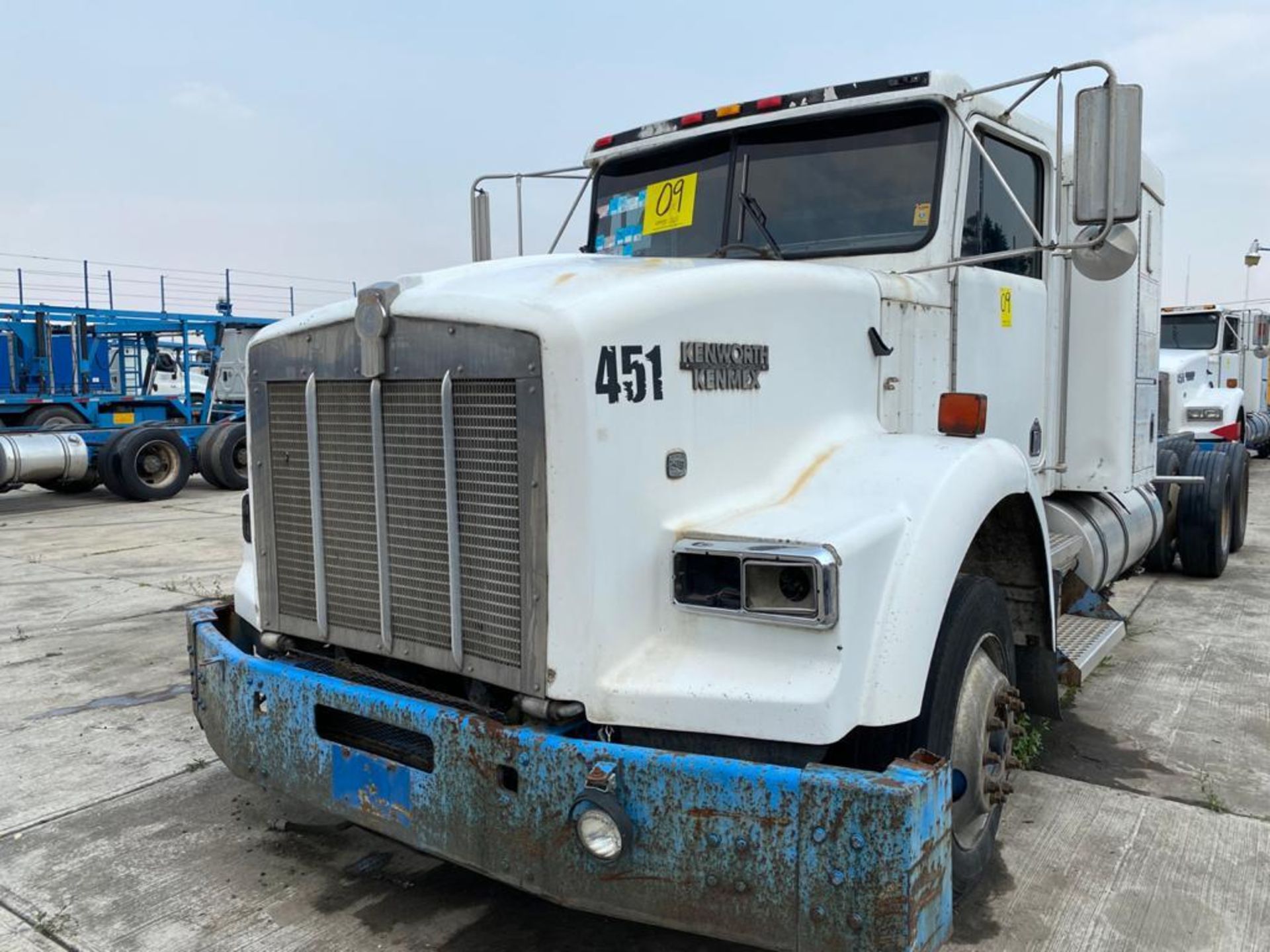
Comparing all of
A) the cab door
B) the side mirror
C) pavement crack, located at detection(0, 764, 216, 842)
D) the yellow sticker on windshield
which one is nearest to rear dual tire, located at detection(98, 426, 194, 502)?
pavement crack, located at detection(0, 764, 216, 842)

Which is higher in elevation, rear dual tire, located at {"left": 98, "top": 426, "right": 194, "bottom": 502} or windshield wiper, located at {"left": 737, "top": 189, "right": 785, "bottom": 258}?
windshield wiper, located at {"left": 737, "top": 189, "right": 785, "bottom": 258}

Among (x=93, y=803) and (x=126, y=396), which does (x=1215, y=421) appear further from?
(x=126, y=396)

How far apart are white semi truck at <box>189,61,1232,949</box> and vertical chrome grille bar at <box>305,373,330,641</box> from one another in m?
0.01

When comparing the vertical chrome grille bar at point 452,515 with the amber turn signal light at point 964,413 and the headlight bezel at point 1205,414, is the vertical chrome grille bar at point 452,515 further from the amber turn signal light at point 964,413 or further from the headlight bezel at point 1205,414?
the headlight bezel at point 1205,414

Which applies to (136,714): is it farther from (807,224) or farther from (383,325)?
(807,224)

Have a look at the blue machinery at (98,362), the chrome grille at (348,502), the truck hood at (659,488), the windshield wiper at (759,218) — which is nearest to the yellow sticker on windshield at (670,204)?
the windshield wiper at (759,218)

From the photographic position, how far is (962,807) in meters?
2.97

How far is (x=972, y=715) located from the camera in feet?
9.78

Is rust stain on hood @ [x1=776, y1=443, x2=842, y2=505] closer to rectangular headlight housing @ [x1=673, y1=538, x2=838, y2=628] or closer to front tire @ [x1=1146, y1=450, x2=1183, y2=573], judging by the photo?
rectangular headlight housing @ [x1=673, y1=538, x2=838, y2=628]

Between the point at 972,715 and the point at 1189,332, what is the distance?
45.4ft

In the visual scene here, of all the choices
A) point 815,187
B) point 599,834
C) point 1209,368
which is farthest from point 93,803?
point 1209,368

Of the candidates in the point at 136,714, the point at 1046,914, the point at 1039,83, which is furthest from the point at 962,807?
the point at 136,714

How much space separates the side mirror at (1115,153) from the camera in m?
3.12

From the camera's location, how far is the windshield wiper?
3.95 m
